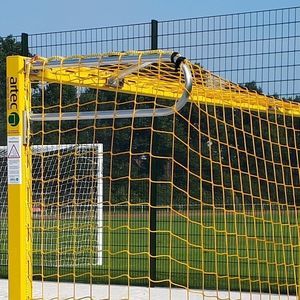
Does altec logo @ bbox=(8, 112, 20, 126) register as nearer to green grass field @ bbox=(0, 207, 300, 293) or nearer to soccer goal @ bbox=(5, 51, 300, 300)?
soccer goal @ bbox=(5, 51, 300, 300)

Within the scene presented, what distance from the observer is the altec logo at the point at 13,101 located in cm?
441

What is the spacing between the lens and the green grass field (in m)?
7.83

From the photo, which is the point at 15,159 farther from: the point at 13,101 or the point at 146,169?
the point at 146,169

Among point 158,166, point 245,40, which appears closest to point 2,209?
point 158,166

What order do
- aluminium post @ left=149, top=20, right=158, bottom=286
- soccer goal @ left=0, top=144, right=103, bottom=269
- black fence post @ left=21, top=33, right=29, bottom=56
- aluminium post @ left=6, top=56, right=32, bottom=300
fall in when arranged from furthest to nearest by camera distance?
black fence post @ left=21, top=33, right=29, bottom=56, aluminium post @ left=149, top=20, right=158, bottom=286, soccer goal @ left=0, top=144, right=103, bottom=269, aluminium post @ left=6, top=56, right=32, bottom=300

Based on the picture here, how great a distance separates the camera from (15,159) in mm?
4434

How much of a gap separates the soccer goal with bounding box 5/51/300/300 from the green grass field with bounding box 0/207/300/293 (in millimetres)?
31

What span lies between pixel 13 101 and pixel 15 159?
335 millimetres

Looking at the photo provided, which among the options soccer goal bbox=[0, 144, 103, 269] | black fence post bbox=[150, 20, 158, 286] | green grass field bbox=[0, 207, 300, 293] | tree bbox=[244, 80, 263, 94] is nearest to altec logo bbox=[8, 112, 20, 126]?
soccer goal bbox=[0, 144, 103, 269]

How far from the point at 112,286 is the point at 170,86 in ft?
14.4

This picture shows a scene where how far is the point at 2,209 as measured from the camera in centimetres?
1110

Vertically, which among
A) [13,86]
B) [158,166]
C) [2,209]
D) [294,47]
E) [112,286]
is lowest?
[112,286]

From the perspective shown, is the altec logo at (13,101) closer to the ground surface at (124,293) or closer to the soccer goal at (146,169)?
the soccer goal at (146,169)

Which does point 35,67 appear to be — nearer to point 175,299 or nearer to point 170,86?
point 170,86
